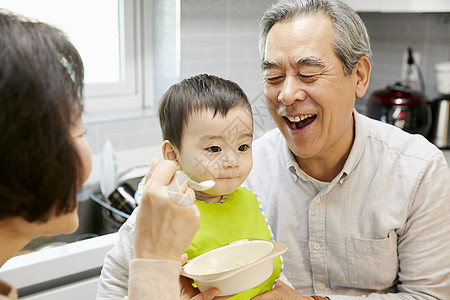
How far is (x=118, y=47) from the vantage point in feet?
8.07

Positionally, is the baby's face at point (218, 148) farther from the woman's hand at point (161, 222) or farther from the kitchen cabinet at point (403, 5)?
the kitchen cabinet at point (403, 5)

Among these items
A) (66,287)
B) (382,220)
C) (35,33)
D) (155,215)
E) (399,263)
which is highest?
(35,33)

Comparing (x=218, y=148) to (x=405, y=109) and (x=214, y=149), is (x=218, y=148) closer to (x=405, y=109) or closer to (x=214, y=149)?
(x=214, y=149)

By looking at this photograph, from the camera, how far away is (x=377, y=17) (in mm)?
2830

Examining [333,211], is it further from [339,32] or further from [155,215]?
[155,215]

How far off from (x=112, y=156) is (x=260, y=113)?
2.91ft

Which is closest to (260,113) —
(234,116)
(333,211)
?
(234,116)

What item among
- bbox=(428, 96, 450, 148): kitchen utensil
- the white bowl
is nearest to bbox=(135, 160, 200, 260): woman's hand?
the white bowl

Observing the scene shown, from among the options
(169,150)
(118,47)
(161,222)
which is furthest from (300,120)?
(118,47)

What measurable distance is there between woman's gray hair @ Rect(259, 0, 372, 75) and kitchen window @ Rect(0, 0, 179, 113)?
43.6 inches

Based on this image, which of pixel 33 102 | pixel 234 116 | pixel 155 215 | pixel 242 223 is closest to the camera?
A: pixel 33 102

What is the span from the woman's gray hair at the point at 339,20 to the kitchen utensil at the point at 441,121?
1.31 meters

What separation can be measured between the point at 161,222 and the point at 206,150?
272 mm

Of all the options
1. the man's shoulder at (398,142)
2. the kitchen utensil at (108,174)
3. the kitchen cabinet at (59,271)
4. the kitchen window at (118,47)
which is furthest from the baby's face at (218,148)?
the kitchen window at (118,47)
